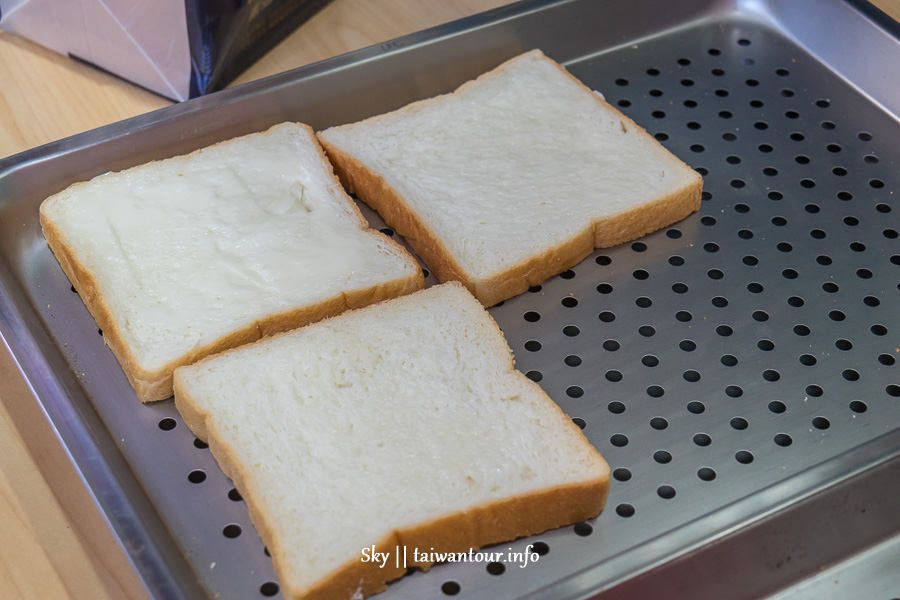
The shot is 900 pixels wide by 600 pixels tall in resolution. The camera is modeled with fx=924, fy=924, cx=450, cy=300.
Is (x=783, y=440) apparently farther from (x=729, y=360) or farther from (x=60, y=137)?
(x=60, y=137)

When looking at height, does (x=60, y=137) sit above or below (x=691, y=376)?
above

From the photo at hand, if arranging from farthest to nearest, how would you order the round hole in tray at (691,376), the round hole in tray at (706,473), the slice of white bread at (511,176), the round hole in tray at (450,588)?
the slice of white bread at (511,176) < the round hole in tray at (691,376) < the round hole in tray at (706,473) < the round hole in tray at (450,588)

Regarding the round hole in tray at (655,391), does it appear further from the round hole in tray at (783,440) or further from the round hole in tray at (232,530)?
the round hole in tray at (232,530)

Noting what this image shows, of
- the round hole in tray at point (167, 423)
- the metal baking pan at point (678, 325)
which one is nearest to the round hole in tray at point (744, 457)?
the metal baking pan at point (678, 325)

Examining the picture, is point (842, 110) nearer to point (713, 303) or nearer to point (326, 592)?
point (713, 303)

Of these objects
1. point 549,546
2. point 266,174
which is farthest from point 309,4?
point 549,546

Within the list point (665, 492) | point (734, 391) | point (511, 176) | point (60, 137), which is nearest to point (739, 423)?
point (734, 391)
